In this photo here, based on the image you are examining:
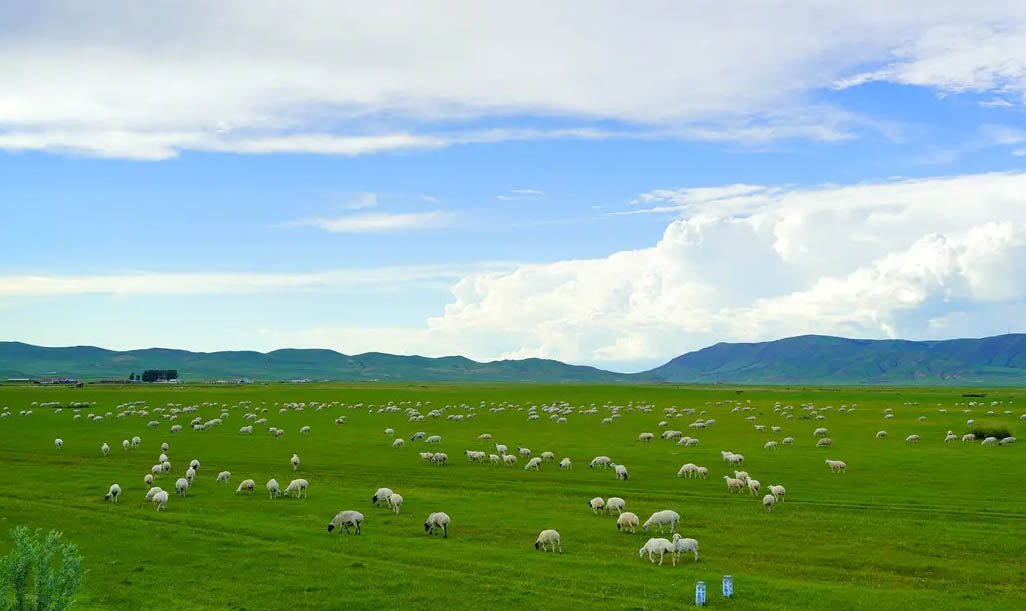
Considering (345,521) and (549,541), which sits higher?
(345,521)

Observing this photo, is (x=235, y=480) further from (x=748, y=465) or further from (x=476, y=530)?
(x=748, y=465)

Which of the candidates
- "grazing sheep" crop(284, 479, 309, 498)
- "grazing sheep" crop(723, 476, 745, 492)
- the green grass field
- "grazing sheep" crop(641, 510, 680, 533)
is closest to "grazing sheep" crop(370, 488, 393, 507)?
the green grass field

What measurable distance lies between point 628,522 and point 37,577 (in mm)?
21241

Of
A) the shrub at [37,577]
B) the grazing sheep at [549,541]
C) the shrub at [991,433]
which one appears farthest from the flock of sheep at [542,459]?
the shrub at [37,577]

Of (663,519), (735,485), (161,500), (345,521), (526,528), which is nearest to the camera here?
(663,519)

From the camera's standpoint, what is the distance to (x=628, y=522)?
103ft

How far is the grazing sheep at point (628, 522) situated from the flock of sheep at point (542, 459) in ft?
0.13

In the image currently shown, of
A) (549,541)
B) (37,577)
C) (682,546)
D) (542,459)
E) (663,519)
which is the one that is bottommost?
(542,459)

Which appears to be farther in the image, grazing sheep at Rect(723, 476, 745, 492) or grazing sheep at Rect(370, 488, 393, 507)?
grazing sheep at Rect(723, 476, 745, 492)

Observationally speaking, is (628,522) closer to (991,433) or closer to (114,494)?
(114,494)

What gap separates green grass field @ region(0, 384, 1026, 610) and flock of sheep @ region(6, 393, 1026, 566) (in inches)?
26.0

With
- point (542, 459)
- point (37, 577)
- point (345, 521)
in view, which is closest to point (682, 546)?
point (345, 521)

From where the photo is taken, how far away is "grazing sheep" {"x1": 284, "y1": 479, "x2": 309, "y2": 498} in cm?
3912

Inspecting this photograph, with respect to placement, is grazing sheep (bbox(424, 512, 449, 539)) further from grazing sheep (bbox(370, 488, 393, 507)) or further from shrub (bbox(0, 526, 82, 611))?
shrub (bbox(0, 526, 82, 611))
